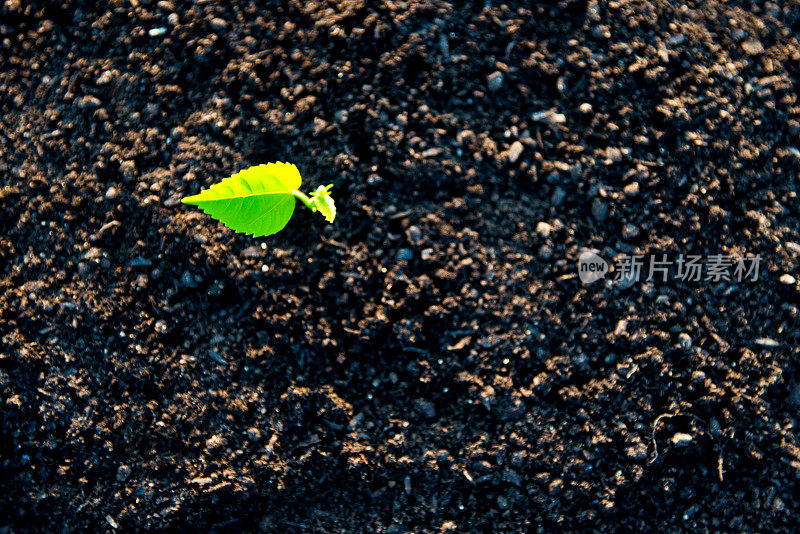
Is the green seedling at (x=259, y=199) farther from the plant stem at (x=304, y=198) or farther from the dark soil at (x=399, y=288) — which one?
the dark soil at (x=399, y=288)

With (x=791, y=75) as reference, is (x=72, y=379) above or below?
below

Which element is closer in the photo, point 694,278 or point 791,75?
point 694,278

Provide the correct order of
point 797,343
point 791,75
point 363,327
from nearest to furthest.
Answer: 1. point 363,327
2. point 797,343
3. point 791,75

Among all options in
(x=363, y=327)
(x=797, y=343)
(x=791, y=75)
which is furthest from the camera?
(x=791, y=75)

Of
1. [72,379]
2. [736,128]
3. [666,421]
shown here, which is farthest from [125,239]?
[736,128]

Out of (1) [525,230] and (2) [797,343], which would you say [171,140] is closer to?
(1) [525,230]

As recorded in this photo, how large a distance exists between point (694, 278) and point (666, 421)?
0.36 metres

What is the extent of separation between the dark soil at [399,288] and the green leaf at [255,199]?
0.36 ft

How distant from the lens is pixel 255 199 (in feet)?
4.30

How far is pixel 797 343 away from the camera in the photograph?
153cm

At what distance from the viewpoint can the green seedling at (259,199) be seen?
50.7 inches

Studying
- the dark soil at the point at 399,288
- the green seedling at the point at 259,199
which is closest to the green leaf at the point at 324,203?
the green seedling at the point at 259,199
